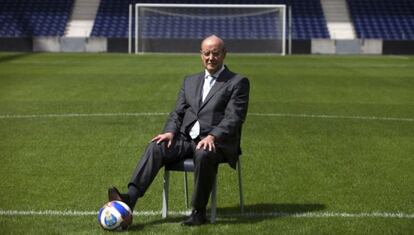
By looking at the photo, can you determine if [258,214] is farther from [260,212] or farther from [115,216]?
[115,216]

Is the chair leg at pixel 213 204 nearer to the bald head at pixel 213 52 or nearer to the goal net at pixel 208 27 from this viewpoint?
the bald head at pixel 213 52

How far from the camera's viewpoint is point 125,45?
169 feet

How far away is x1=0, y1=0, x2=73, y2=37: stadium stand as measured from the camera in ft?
182

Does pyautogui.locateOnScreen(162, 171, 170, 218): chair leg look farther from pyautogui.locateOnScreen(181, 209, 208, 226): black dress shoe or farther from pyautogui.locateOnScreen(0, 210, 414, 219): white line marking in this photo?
pyautogui.locateOnScreen(181, 209, 208, 226): black dress shoe

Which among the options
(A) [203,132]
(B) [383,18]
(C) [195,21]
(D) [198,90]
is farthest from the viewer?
(B) [383,18]

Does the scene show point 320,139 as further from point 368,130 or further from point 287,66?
point 287,66

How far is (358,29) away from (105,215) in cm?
5039

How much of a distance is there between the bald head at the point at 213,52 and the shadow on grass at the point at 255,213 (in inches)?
57.1

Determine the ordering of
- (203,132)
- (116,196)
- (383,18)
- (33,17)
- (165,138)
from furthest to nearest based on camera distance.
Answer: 1. (383,18)
2. (33,17)
3. (203,132)
4. (165,138)
5. (116,196)

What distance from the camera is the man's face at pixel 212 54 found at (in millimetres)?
7922

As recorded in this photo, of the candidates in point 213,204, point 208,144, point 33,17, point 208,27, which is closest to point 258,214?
point 213,204

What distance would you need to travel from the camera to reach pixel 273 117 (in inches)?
678

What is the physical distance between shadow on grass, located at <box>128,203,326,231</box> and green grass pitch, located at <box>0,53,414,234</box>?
0.06 feet

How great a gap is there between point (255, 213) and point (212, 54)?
1.68 m
